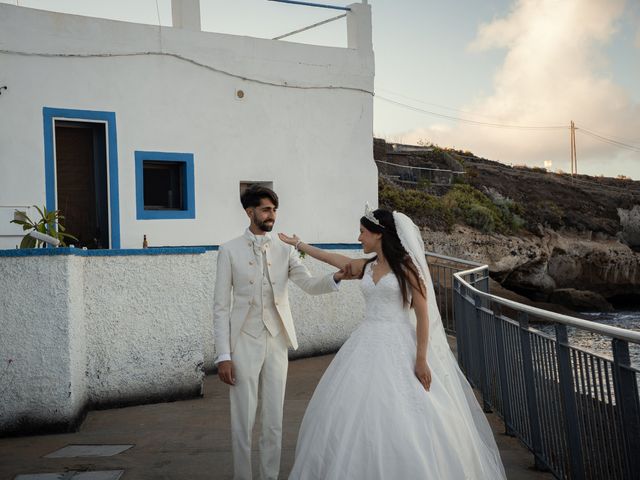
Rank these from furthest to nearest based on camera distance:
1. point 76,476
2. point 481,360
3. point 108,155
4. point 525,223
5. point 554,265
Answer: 1. point 554,265
2. point 525,223
3. point 108,155
4. point 481,360
5. point 76,476

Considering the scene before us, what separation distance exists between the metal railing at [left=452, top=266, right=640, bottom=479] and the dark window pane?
530cm

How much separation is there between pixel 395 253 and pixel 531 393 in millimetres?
1558

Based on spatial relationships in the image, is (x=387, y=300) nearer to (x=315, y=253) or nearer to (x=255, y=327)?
(x=315, y=253)

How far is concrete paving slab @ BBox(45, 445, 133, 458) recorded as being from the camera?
20.0 ft

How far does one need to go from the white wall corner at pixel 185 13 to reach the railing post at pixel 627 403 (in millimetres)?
9112

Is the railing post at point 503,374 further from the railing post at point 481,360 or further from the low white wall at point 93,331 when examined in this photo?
the low white wall at point 93,331

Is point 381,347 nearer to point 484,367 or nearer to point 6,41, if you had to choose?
point 484,367

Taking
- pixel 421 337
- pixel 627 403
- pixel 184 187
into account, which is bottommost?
pixel 627 403

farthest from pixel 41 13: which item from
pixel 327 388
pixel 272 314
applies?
pixel 327 388

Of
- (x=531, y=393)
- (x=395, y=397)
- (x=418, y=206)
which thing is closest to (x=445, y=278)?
(x=531, y=393)

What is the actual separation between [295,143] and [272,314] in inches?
292

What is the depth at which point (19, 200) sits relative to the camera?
33.0ft

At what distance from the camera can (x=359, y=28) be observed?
1300 cm

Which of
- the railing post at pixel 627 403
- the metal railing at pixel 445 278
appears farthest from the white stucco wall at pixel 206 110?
the railing post at pixel 627 403
